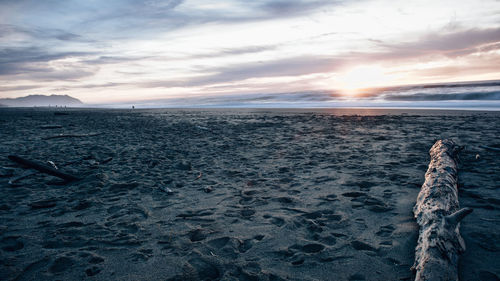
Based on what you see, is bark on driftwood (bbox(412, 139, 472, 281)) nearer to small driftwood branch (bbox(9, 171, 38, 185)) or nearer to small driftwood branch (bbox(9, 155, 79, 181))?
small driftwood branch (bbox(9, 155, 79, 181))

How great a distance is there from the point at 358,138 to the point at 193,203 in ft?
19.8

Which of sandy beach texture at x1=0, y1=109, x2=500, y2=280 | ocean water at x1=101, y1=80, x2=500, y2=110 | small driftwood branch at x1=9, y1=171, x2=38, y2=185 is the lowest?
sandy beach texture at x1=0, y1=109, x2=500, y2=280

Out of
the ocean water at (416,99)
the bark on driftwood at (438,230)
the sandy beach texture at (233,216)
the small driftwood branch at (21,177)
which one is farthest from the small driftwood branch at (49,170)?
the ocean water at (416,99)

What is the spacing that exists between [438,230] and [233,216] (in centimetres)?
210

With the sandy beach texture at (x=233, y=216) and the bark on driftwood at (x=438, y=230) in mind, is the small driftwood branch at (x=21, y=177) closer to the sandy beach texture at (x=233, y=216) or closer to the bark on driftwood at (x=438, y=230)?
the sandy beach texture at (x=233, y=216)

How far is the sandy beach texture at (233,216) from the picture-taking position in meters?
2.24

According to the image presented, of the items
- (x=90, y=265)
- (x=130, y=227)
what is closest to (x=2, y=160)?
(x=130, y=227)

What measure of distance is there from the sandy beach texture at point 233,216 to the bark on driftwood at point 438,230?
0.51 ft

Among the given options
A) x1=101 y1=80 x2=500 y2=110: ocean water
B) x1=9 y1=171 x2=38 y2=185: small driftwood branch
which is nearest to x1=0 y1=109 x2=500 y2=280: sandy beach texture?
x1=9 y1=171 x2=38 y2=185: small driftwood branch

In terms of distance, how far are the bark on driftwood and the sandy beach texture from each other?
15 centimetres

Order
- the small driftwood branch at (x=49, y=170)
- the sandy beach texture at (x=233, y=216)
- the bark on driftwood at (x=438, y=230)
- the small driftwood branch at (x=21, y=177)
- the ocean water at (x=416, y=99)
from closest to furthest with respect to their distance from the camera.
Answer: the bark on driftwood at (x=438, y=230)
the sandy beach texture at (x=233, y=216)
the small driftwood branch at (x=21, y=177)
the small driftwood branch at (x=49, y=170)
the ocean water at (x=416, y=99)

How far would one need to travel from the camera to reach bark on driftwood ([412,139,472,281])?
6.23 ft

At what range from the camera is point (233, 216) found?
321 cm

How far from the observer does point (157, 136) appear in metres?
9.17
